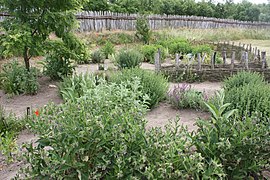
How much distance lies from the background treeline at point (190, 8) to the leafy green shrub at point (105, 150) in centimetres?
2063

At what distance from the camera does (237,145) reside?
3197 mm

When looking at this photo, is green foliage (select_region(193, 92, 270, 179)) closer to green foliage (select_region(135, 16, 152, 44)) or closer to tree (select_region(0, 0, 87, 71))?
tree (select_region(0, 0, 87, 71))

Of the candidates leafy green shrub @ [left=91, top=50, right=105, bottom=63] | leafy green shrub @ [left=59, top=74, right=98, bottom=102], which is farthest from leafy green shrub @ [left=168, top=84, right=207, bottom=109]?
leafy green shrub @ [left=91, top=50, right=105, bottom=63]

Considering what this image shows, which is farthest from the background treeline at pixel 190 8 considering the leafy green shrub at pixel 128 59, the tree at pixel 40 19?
the tree at pixel 40 19

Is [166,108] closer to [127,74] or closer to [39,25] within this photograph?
[127,74]

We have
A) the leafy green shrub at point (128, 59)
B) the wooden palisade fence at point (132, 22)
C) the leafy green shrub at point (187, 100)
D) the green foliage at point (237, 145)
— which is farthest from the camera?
the wooden palisade fence at point (132, 22)

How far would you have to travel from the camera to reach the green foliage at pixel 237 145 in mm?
3176

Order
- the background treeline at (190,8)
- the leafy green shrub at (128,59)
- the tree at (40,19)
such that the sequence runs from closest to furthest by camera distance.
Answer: the tree at (40,19), the leafy green shrub at (128,59), the background treeline at (190,8)

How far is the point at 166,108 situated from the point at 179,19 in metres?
19.6

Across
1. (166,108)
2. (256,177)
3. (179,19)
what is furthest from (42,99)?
(179,19)

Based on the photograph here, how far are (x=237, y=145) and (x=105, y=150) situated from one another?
4.33ft

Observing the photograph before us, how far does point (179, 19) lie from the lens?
2486 centimetres

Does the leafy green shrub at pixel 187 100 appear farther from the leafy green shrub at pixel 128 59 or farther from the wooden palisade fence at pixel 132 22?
the wooden palisade fence at pixel 132 22

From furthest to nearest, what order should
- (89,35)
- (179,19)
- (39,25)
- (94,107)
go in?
(179,19) < (89,35) < (39,25) < (94,107)
